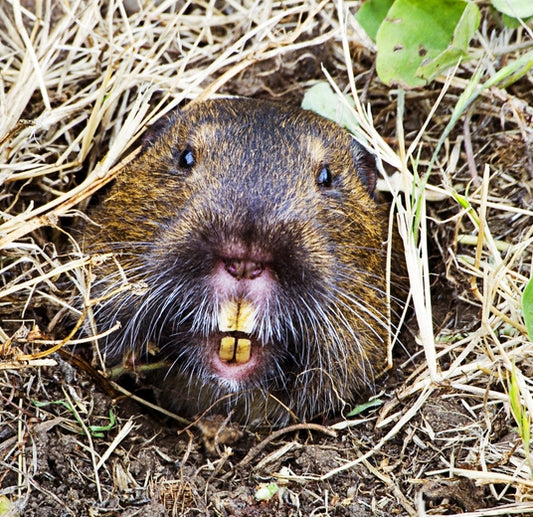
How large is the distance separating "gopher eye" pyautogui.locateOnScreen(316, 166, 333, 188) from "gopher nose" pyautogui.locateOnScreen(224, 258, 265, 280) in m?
0.90

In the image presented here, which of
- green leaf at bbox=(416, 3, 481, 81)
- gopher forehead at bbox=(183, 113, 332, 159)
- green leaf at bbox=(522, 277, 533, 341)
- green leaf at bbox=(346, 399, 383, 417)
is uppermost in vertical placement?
green leaf at bbox=(416, 3, 481, 81)

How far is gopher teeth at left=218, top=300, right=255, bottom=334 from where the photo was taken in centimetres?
357

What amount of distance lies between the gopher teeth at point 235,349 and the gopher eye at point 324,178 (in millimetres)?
944

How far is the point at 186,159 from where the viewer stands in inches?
165

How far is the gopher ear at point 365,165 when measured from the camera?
473 centimetres

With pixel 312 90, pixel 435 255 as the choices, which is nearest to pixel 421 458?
pixel 435 255

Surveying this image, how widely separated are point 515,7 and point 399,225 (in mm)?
1582

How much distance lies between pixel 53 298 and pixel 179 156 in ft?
3.29

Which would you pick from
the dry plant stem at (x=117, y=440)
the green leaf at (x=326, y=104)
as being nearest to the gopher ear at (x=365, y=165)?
the green leaf at (x=326, y=104)

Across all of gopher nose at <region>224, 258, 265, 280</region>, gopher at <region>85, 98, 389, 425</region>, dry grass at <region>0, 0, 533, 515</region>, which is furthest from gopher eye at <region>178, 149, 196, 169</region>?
gopher nose at <region>224, 258, 265, 280</region>

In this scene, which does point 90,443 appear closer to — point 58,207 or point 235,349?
point 235,349

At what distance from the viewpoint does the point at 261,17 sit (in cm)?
518

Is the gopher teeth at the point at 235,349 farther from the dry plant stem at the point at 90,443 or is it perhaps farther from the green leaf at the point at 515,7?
the green leaf at the point at 515,7

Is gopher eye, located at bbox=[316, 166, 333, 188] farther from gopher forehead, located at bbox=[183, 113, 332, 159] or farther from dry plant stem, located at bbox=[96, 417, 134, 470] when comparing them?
dry plant stem, located at bbox=[96, 417, 134, 470]
